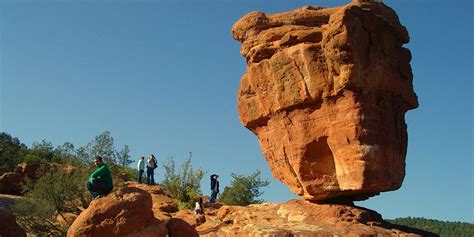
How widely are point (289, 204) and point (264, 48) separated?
15.1ft

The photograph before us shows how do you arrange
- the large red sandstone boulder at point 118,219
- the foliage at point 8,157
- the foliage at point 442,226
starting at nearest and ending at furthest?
the large red sandstone boulder at point 118,219 → the foliage at point 8,157 → the foliage at point 442,226

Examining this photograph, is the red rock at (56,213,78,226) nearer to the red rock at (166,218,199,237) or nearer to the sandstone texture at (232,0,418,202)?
the red rock at (166,218,199,237)

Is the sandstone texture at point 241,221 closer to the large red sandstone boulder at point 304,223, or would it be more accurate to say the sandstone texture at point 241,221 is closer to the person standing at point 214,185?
the large red sandstone boulder at point 304,223

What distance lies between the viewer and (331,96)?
13.6 meters

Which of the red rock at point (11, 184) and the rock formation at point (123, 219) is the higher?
the red rock at point (11, 184)

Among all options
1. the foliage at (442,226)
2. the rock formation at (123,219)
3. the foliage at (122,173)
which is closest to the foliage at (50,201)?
the foliage at (122,173)

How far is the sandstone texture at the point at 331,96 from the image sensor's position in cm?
1327

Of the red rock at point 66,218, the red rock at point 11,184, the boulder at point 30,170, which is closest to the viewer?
the red rock at point 66,218

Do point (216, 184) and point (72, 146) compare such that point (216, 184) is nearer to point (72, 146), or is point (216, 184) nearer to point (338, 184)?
point (338, 184)

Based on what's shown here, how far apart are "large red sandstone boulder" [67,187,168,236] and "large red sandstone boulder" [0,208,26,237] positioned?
4101 millimetres

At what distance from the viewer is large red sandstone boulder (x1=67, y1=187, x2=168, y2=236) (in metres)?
12.0

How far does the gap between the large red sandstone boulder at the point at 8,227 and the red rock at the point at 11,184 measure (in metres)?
15.8

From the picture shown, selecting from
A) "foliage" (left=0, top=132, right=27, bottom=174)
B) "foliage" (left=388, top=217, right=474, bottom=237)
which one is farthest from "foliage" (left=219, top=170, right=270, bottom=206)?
"foliage" (left=388, top=217, right=474, bottom=237)

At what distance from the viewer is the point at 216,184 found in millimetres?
24312
